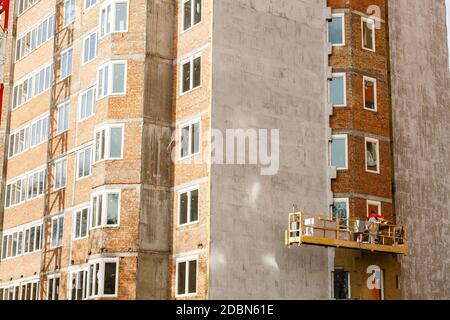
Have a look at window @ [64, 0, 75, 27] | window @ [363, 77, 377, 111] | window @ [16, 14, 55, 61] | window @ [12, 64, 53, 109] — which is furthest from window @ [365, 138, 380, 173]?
window @ [16, 14, 55, 61]

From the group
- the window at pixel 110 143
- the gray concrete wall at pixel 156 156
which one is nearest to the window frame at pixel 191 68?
the gray concrete wall at pixel 156 156

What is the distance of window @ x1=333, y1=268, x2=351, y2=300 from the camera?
4206cm

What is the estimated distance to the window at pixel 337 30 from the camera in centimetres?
4506

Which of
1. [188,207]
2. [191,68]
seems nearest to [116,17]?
[191,68]

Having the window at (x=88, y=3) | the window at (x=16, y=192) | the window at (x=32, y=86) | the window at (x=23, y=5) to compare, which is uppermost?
the window at (x=23, y=5)

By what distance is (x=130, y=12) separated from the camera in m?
43.3

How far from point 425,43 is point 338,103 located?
336 inches

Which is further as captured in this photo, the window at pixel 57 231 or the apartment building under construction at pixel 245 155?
the window at pixel 57 231

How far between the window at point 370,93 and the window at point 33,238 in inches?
774

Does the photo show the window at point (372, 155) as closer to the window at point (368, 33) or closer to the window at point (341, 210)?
the window at point (341, 210)

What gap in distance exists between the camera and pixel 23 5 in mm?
57219

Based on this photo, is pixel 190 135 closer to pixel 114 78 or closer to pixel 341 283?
pixel 114 78

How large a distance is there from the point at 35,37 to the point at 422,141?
81.6 ft

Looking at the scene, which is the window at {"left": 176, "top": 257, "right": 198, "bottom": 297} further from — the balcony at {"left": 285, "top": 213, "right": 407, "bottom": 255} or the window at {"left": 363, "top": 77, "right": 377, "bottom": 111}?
the window at {"left": 363, "top": 77, "right": 377, "bottom": 111}
